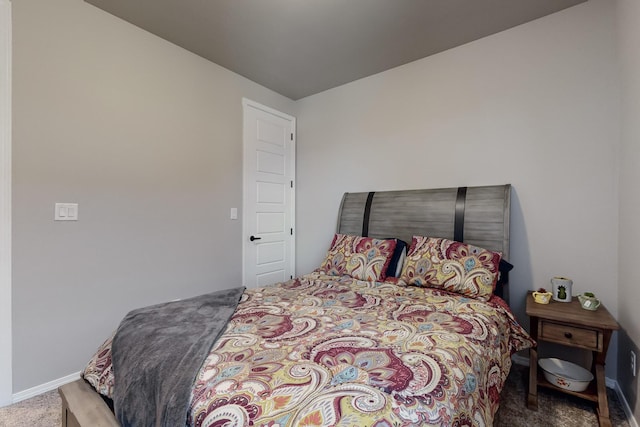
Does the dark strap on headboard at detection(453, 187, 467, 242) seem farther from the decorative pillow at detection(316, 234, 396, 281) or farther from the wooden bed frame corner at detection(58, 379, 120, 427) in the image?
the wooden bed frame corner at detection(58, 379, 120, 427)

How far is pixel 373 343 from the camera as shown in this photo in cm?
118

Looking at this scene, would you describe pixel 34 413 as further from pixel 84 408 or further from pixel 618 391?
pixel 618 391

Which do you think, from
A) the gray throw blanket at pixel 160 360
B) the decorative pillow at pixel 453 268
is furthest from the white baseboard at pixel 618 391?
the gray throw blanket at pixel 160 360

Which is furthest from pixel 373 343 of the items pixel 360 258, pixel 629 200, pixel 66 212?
pixel 66 212

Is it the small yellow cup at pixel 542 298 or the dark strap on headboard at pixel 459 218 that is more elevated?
the dark strap on headboard at pixel 459 218

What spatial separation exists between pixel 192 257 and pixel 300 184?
1628mm

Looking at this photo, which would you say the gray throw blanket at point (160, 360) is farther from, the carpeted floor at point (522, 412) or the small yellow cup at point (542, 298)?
the small yellow cup at point (542, 298)

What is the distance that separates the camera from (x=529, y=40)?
2.34m

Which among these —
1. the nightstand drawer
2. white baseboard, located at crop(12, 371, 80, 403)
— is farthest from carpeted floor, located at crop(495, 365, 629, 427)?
white baseboard, located at crop(12, 371, 80, 403)

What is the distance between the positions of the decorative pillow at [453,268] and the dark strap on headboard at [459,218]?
9.1 inches

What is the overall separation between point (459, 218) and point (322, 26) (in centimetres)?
197

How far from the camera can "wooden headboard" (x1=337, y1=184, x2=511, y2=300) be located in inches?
90.9

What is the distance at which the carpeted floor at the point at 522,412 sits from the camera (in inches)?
66.3

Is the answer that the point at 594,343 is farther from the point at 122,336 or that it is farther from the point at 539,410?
the point at 122,336
